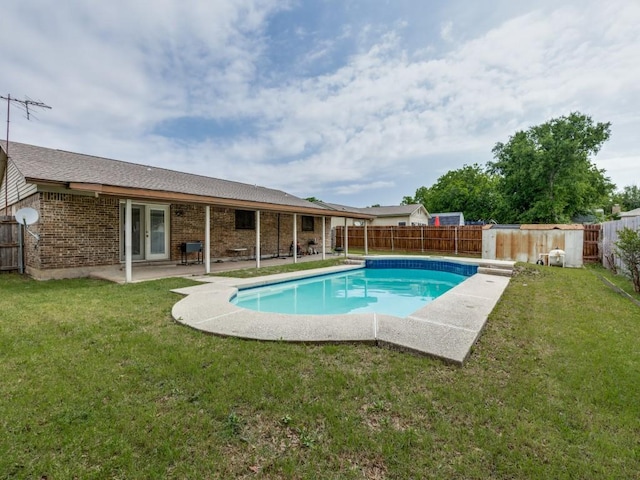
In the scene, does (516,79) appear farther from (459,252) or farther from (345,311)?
(345,311)

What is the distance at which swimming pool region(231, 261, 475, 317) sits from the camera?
7284 mm

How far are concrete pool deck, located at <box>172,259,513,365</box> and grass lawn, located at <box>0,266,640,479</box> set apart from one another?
194mm

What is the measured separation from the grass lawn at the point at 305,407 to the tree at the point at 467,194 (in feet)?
111

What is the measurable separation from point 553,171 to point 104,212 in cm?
2871

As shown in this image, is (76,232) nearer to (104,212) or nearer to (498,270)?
(104,212)

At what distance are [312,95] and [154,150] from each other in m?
10.4

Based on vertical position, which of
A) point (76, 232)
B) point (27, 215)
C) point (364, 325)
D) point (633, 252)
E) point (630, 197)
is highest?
point (630, 197)

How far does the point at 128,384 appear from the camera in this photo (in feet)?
9.29

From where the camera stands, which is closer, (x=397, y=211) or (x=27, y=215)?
(x=27, y=215)

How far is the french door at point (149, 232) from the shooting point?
1058cm

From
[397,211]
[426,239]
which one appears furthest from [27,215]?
[397,211]

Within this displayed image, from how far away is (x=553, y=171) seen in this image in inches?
923

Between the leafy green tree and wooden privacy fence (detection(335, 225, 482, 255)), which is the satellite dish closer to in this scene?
wooden privacy fence (detection(335, 225, 482, 255))

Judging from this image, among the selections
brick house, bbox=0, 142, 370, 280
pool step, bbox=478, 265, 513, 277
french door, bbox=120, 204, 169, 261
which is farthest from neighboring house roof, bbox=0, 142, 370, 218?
pool step, bbox=478, 265, 513, 277
